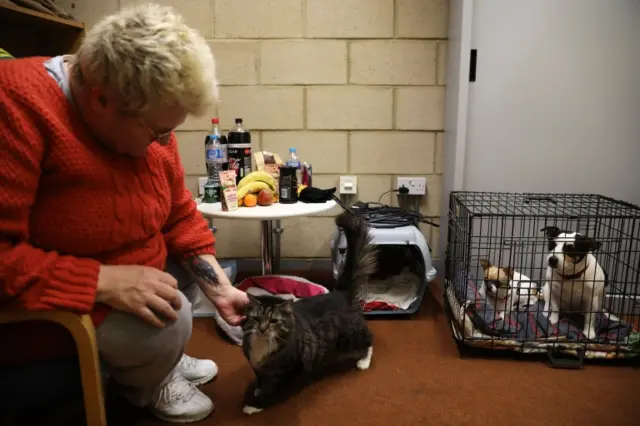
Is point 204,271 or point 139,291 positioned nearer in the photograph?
point 139,291

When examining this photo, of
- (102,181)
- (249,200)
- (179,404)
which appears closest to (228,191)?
(249,200)

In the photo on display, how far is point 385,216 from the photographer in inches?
87.7

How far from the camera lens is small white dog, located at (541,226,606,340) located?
177 centimetres

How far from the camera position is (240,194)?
1.98 meters

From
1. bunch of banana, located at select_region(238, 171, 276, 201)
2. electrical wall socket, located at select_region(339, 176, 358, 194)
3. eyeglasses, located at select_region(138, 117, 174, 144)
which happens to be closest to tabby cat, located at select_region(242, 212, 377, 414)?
bunch of banana, located at select_region(238, 171, 276, 201)

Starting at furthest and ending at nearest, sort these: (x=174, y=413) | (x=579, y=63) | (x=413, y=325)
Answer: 1. (x=579, y=63)
2. (x=413, y=325)
3. (x=174, y=413)

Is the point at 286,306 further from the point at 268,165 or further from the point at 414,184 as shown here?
the point at 414,184

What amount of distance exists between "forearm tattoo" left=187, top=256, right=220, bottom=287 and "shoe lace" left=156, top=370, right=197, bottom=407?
1.15 feet

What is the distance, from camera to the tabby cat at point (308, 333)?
140 cm

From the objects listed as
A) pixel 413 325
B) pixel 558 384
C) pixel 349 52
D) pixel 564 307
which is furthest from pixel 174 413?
pixel 349 52

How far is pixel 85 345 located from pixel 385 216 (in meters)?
1.57

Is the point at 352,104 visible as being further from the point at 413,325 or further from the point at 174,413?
the point at 174,413

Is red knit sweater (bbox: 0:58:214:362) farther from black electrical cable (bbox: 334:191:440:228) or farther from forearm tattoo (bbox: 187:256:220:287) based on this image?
black electrical cable (bbox: 334:191:440:228)

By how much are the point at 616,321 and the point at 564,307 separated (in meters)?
0.19
